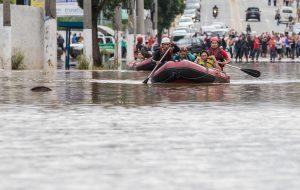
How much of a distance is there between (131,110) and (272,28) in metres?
100

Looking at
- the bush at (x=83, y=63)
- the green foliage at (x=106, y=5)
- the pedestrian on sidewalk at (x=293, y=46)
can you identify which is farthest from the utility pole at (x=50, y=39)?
the pedestrian on sidewalk at (x=293, y=46)

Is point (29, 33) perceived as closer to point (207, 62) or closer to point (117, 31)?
point (117, 31)

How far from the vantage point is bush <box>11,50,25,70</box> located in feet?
138

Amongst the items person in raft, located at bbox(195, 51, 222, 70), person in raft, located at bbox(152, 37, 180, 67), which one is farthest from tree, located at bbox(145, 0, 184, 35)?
person in raft, located at bbox(195, 51, 222, 70)

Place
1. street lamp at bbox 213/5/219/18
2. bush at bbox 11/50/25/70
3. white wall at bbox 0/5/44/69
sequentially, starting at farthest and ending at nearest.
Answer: street lamp at bbox 213/5/219/18, white wall at bbox 0/5/44/69, bush at bbox 11/50/25/70

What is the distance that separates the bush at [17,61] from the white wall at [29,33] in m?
0.33

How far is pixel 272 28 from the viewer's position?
117750 mm

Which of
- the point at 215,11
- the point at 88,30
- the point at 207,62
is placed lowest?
the point at 207,62

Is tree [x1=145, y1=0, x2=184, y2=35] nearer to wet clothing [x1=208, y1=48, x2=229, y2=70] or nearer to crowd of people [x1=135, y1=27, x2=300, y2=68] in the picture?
crowd of people [x1=135, y1=27, x2=300, y2=68]

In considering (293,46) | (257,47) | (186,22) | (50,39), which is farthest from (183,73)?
(186,22)

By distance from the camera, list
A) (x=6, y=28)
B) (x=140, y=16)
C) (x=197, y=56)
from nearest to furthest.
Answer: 1. (x=197, y=56)
2. (x=6, y=28)
3. (x=140, y=16)

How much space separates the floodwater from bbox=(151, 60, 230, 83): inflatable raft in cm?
570

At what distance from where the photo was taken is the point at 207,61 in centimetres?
3112

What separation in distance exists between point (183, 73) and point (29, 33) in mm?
15284
